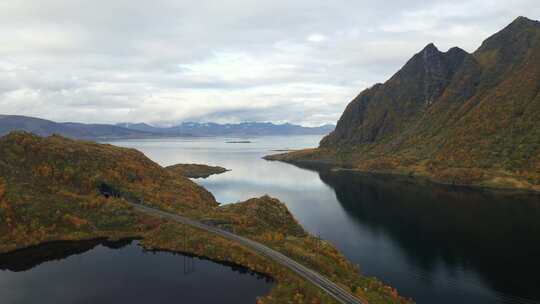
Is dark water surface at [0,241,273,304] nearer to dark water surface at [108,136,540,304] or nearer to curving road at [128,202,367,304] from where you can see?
curving road at [128,202,367,304]

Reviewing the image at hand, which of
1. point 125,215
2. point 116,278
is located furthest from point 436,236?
point 125,215

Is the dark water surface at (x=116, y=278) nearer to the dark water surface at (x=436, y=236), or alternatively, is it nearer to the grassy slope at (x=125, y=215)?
the grassy slope at (x=125, y=215)

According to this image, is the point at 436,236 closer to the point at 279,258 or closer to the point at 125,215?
the point at 279,258

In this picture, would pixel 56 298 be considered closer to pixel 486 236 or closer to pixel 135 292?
pixel 135 292

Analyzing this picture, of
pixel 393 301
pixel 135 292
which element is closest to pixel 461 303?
pixel 393 301

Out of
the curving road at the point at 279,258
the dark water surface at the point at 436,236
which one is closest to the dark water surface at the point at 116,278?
the curving road at the point at 279,258

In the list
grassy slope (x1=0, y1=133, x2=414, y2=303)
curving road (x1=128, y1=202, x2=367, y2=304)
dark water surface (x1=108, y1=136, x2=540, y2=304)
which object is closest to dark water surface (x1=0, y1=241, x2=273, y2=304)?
grassy slope (x1=0, y1=133, x2=414, y2=303)
